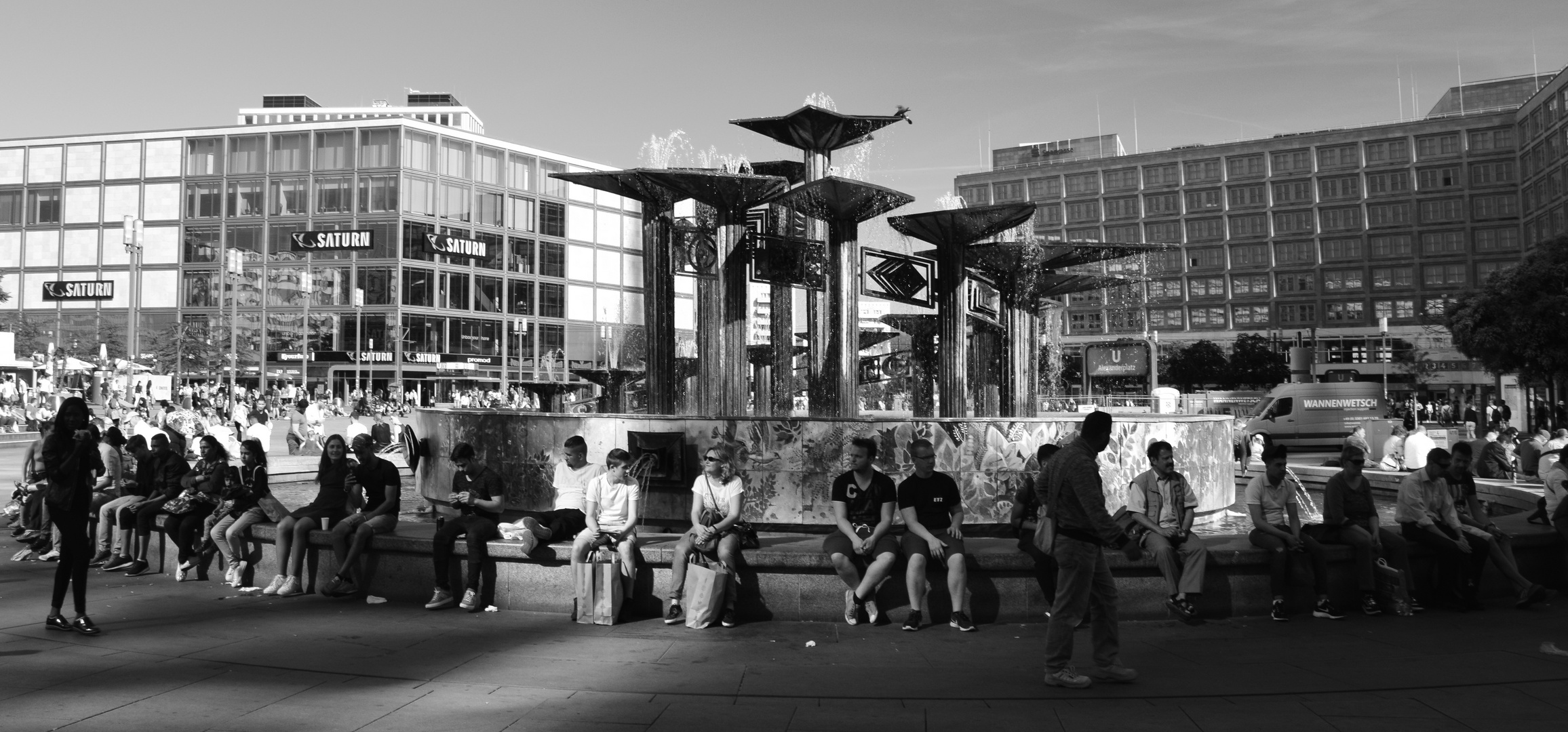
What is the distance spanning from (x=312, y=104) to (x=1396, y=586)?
151 metres

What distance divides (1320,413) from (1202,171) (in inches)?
2771

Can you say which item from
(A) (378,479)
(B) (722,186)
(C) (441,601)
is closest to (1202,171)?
(B) (722,186)

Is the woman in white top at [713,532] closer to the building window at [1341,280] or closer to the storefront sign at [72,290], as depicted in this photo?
the storefront sign at [72,290]

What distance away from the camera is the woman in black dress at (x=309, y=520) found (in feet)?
28.7

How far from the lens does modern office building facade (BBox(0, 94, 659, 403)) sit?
69000 millimetres

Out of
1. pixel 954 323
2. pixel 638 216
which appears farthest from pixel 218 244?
pixel 954 323

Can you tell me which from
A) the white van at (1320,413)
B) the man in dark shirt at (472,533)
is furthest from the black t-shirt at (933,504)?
the white van at (1320,413)

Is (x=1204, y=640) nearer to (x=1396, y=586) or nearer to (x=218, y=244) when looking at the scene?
(x=1396, y=586)

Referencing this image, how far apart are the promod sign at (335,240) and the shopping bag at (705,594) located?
6574 centimetres

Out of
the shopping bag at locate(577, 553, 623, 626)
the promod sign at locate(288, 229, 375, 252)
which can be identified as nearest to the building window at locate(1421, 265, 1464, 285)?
the promod sign at locate(288, 229, 375, 252)

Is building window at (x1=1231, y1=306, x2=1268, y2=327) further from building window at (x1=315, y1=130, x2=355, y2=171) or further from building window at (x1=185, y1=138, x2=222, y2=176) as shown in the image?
building window at (x1=185, y1=138, x2=222, y2=176)

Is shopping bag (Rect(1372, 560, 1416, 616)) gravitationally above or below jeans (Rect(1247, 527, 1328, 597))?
below

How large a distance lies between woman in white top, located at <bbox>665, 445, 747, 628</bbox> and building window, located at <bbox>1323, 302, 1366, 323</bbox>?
9325cm

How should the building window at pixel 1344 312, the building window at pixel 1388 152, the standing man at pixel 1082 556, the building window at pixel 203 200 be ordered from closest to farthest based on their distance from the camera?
the standing man at pixel 1082 556, the building window at pixel 203 200, the building window at pixel 1388 152, the building window at pixel 1344 312
